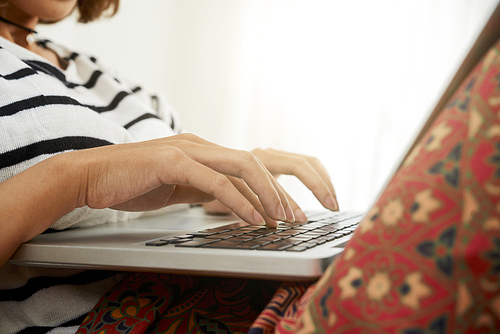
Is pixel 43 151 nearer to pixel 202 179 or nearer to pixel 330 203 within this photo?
pixel 202 179

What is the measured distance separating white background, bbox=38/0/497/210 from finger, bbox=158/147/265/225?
5.67 feet

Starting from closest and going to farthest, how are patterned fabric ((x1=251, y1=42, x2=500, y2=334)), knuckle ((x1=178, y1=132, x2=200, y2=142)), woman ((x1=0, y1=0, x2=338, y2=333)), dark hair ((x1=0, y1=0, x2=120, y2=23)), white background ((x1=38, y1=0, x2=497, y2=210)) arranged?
patterned fabric ((x1=251, y1=42, x2=500, y2=334))
woman ((x1=0, y1=0, x2=338, y2=333))
knuckle ((x1=178, y1=132, x2=200, y2=142))
dark hair ((x1=0, y1=0, x2=120, y2=23))
white background ((x1=38, y1=0, x2=497, y2=210))

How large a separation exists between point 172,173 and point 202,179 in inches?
1.4

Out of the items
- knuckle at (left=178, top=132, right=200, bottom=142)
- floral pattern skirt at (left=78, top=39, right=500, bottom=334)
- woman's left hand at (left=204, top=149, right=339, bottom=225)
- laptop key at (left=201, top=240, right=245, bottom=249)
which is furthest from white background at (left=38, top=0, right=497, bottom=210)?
floral pattern skirt at (left=78, top=39, right=500, bottom=334)

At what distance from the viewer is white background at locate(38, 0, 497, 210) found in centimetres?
220

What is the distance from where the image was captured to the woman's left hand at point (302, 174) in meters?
0.64

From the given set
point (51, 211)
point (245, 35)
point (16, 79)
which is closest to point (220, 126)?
point (245, 35)

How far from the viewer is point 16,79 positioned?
0.60m

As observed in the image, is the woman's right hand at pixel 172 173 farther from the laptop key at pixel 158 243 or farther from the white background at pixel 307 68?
the white background at pixel 307 68

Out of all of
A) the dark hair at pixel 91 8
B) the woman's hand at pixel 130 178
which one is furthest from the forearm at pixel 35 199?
the dark hair at pixel 91 8

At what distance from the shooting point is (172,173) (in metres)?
0.45

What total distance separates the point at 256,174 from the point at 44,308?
288 millimetres

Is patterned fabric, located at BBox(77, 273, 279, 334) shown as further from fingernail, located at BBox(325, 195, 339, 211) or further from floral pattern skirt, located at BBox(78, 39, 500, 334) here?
fingernail, located at BBox(325, 195, 339, 211)

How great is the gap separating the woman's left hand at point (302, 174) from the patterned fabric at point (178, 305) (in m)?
0.18
